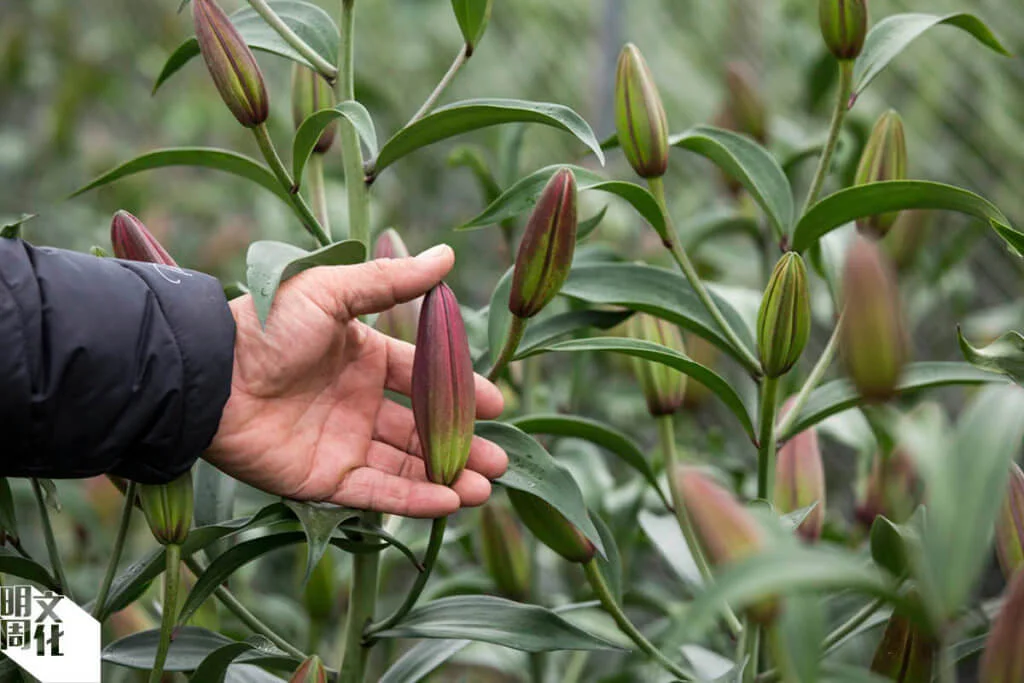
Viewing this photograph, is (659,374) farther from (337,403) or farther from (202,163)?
(202,163)

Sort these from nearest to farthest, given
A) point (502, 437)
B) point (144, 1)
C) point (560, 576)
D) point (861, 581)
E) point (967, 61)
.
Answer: point (861, 581) < point (502, 437) < point (560, 576) < point (967, 61) < point (144, 1)

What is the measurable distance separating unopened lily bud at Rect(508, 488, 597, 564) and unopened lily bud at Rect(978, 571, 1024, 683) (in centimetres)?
31

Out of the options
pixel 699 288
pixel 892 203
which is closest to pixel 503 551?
pixel 699 288

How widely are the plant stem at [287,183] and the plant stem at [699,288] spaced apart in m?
0.22

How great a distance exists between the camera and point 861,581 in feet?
1.20

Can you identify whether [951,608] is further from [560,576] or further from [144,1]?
[144,1]

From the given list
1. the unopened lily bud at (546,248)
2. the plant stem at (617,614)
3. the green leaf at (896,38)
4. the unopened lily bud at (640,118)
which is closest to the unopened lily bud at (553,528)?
the plant stem at (617,614)

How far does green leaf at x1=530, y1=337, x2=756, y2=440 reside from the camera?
72 cm

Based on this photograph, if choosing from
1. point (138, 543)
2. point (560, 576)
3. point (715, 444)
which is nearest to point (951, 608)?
point (715, 444)

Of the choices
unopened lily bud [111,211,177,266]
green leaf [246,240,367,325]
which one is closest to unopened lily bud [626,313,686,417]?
green leaf [246,240,367,325]

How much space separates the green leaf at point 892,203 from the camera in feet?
2.31

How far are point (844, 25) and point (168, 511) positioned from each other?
527mm

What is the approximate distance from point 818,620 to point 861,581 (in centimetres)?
3

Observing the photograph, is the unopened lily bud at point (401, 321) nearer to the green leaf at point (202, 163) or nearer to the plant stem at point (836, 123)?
the green leaf at point (202, 163)
